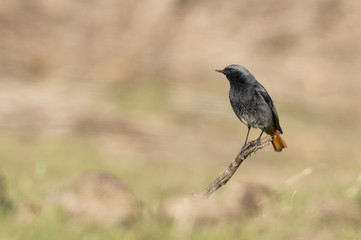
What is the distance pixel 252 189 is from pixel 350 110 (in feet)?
45.7

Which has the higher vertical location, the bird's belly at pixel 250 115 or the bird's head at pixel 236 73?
the bird's head at pixel 236 73

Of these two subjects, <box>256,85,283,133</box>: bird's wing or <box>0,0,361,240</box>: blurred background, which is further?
Answer: <box>0,0,361,240</box>: blurred background

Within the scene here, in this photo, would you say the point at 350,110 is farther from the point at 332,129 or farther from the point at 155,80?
the point at 155,80

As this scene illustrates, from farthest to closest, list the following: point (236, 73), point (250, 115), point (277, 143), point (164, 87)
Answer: point (164, 87)
point (277, 143)
point (250, 115)
point (236, 73)

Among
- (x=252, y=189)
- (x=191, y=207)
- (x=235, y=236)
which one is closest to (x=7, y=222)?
(x=191, y=207)

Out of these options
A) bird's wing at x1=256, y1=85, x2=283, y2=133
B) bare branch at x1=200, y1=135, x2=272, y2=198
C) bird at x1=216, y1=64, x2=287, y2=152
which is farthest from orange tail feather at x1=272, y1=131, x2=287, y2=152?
bare branch at x1=200, y1=135, x2=272, y2=198

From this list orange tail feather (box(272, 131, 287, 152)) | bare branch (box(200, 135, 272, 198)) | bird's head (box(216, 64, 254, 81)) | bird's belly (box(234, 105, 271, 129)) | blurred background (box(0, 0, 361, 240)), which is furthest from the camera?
blurred background (box(0, 0, 361, 240))

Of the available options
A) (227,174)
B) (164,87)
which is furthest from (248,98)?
(164,87)

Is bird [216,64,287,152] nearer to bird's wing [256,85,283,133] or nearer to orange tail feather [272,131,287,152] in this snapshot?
bird's wing [256,85,283,133]

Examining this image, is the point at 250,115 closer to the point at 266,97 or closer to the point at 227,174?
the point at 266,97

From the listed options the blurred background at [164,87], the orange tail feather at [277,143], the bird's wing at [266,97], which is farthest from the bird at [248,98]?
the blurred background at [164,87]

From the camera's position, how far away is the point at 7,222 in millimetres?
3951

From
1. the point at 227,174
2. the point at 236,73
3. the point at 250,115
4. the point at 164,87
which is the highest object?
the point at 164,87

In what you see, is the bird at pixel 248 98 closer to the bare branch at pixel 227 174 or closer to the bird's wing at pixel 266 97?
the bird's wing at pixel 266 97
